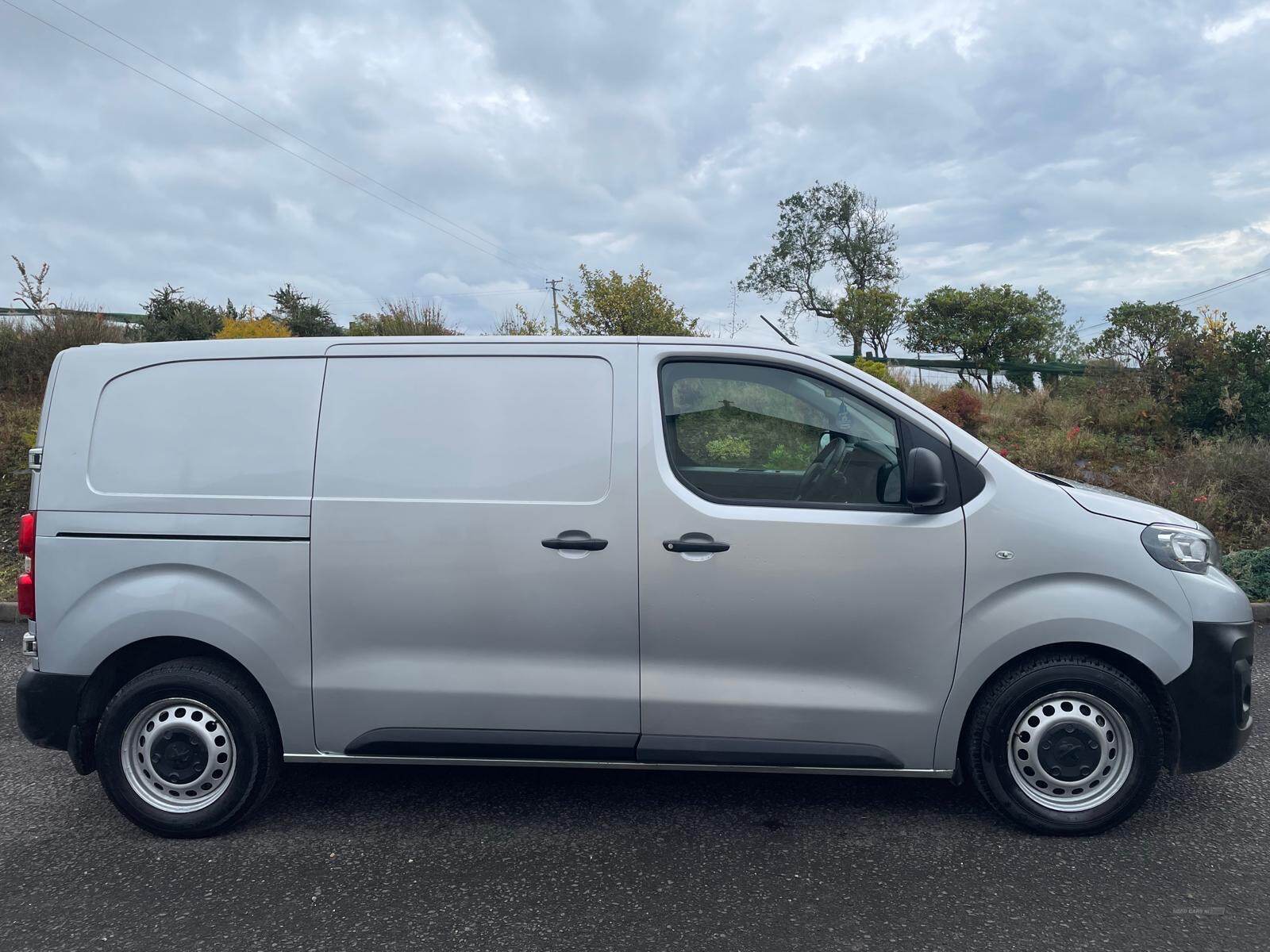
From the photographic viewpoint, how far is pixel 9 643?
20.4 feet

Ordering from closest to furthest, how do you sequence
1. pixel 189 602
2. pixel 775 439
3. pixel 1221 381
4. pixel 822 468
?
pixel 189 602
pixel 822 468
pixel 775 439
pixel 1221 381

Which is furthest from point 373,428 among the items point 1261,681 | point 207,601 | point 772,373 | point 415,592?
point 1261,681

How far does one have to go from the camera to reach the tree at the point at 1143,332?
39.0 ft

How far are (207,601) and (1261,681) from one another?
598 cm

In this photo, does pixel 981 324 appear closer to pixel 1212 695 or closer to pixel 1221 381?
pixel 1221 381

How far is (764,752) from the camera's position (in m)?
3.14

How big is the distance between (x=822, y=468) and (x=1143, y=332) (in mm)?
16433

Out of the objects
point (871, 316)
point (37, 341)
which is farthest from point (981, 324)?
point (37, 341)

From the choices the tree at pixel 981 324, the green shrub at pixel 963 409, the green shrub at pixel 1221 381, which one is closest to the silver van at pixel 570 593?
the green shrub at pixel 1221 381

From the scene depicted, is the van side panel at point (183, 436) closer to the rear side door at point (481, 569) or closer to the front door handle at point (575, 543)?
the rear side door at point (481, 569)

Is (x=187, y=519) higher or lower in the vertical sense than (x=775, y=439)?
lower

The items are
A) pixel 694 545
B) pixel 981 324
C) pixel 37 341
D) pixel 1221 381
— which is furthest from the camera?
pixel 981 324

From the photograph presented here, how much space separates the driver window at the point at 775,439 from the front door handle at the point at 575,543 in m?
0.42

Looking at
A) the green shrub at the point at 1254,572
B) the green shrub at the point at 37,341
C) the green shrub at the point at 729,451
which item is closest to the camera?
the green shrub at the point at 729,451
